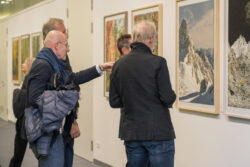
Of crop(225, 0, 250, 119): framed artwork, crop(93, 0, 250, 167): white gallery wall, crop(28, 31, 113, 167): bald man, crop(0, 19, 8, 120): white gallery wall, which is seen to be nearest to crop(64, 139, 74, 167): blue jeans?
crop(28, 31, 113, 167): bald man

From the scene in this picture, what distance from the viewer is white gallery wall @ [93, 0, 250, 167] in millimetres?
2893

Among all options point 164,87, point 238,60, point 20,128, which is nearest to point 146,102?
point 164,87

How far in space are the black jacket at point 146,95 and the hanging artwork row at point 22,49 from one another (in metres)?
4.83

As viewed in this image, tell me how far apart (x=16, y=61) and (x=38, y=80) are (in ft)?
21.6

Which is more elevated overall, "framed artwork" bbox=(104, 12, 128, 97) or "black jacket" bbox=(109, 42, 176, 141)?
"framed artwork" bbox=(104, 12, 128, 97)

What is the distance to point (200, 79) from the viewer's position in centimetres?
317

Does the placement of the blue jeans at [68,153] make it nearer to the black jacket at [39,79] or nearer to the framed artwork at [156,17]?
the black jacket at [39,79]

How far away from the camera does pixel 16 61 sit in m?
8.53

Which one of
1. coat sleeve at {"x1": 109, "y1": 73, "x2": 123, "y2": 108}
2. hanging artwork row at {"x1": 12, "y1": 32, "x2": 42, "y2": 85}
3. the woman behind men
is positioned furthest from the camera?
hanging artwork row at {"x1": 12, "y1": 32, "x2": 42, "y2": 85}

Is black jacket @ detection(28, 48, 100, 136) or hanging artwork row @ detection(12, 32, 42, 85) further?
hanging artwork row @ detection(12, 32, 42, 85)

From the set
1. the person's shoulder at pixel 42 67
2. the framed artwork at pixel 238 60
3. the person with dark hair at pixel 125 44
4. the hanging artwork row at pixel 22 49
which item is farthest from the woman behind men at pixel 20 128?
the hanging artwork row at pixel 22 49

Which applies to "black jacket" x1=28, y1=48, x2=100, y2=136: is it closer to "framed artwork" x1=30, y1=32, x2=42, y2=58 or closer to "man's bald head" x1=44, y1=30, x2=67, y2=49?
"man's bald head" x1=44, y1=30, x2=67, y2=49

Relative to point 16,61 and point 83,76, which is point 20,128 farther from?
point 16,61

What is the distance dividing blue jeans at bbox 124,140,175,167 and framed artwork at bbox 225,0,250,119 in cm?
72
